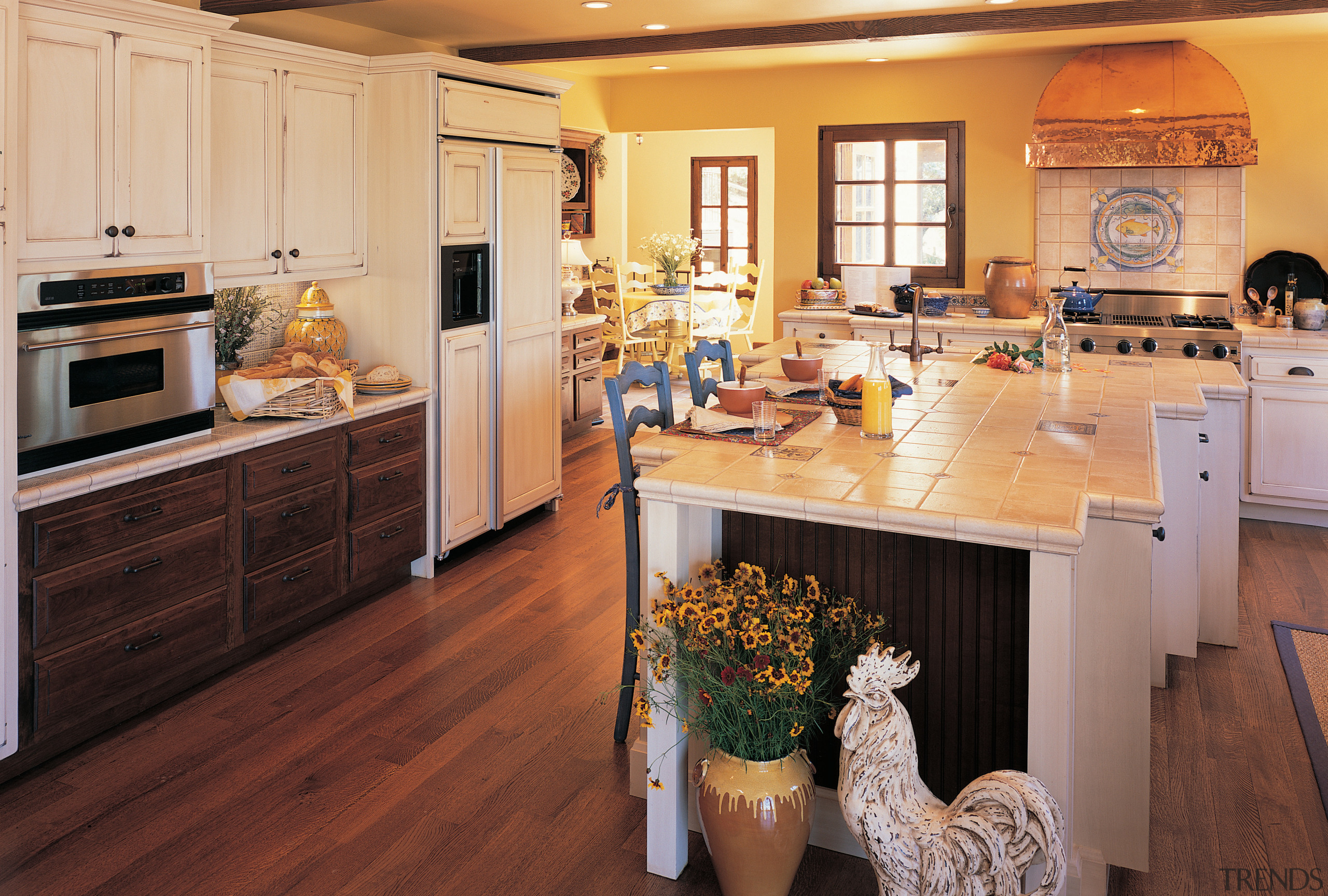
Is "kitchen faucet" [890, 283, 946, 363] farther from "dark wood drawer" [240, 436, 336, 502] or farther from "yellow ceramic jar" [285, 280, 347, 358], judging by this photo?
"yellow ceramic jar" [285, 280, 347, 358]

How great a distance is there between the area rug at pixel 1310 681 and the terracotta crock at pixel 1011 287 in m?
2.63

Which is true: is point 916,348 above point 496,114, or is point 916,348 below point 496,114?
below

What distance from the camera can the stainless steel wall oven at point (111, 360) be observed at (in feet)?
9.15

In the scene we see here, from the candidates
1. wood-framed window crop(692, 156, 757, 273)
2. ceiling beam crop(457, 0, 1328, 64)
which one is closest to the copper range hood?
ceiling beam crop(457, 0, 1328, 64)

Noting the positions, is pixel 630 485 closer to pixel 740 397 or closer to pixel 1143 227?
pixel 740 397

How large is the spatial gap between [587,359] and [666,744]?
16.0 ft

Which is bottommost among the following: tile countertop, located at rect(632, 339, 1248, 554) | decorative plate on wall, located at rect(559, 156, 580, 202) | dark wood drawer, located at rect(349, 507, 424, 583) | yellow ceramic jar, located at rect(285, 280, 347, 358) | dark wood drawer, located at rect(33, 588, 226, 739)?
dark wood drawer, located at rect(33, 588, 226, 739)

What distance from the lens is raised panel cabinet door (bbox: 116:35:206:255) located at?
9.76 feet

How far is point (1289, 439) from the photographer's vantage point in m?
5.16

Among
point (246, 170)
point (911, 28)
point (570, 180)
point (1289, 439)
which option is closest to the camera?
point (246, 170)

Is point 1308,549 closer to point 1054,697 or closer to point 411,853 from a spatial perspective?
point 1054,697

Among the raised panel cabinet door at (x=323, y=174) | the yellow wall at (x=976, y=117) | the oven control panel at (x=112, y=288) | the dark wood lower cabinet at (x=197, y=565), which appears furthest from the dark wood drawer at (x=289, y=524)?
the yellow wall at (x=976, y=117)

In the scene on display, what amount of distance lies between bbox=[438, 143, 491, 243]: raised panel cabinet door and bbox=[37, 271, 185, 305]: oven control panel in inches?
52.6

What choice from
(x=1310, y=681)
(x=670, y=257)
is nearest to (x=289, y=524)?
(x=1310, y=681)
